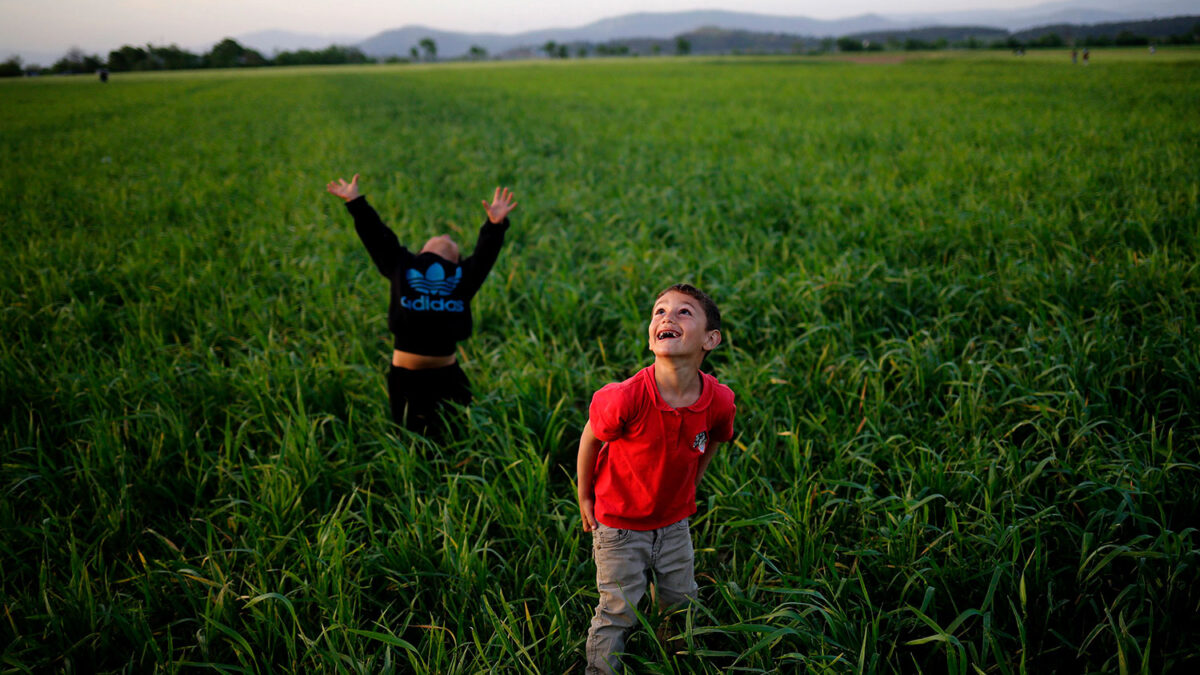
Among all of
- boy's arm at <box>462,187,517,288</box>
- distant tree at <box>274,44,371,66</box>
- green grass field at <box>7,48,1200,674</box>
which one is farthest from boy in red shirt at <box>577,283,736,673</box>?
distant tree at <box>274,44,371,66</box>

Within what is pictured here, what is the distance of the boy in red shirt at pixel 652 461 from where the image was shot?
1.50m

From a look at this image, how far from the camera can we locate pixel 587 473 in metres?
1.71

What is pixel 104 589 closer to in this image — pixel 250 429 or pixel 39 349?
pixel 250 429

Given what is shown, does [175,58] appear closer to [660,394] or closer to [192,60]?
[192,60]

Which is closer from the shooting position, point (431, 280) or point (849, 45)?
point (431, 280)

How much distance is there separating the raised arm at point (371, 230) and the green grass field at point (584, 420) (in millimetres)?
783

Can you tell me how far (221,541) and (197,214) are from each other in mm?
5896

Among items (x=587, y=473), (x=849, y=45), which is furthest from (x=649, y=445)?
(x=849, y=45)

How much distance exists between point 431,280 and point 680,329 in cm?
155

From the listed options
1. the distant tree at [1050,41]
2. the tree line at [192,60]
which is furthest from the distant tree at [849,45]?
the tree line at [192,60]

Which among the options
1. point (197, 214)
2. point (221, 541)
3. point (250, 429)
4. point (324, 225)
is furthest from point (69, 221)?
point (221, 541)

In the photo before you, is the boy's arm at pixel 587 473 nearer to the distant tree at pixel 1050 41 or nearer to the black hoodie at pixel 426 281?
the black hoodie at pixel 426 281

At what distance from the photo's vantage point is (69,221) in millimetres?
6598

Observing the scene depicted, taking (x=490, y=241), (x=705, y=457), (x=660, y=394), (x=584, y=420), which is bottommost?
(x=584, y=420)
